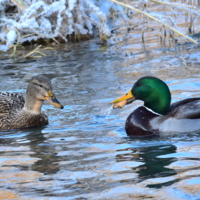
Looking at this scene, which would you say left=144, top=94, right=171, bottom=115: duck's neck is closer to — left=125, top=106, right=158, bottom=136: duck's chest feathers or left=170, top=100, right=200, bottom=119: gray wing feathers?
left=125, top=106, right=158, bottom=136: duck's chest feathers

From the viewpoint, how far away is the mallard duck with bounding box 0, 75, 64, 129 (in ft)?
23.0

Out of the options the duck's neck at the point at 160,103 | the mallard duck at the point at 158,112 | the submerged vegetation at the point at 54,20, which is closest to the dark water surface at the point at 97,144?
the mallard duck at the point at 158,112

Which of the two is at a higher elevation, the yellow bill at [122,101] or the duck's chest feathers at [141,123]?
the yellow bill at [122,101]

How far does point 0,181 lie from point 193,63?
223 inches

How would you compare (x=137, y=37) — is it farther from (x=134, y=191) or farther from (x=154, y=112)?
(x=134, y=191)

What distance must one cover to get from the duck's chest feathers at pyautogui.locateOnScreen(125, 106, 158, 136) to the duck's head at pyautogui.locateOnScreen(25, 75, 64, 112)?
0.95 m

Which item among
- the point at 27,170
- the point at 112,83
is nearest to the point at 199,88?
the point at 112,83

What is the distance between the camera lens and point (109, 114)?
7.25 metres

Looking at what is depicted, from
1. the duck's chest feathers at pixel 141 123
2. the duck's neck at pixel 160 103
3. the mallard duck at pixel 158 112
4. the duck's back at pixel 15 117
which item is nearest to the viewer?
the mallard duck at pixel 158 112

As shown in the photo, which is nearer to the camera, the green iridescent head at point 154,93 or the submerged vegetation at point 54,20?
the green iridescent head at point 154,93

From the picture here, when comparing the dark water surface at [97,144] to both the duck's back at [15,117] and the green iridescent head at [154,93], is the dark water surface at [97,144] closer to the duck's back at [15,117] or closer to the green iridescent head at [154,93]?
the duck's back at [15,117]

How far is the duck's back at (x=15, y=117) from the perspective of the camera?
23.7 ft

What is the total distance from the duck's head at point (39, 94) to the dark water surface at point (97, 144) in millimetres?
340

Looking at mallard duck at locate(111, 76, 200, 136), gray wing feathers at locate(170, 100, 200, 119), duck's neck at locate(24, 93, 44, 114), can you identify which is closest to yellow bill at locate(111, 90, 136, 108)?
mallard duck at locate(111, 76, 200, 136)
